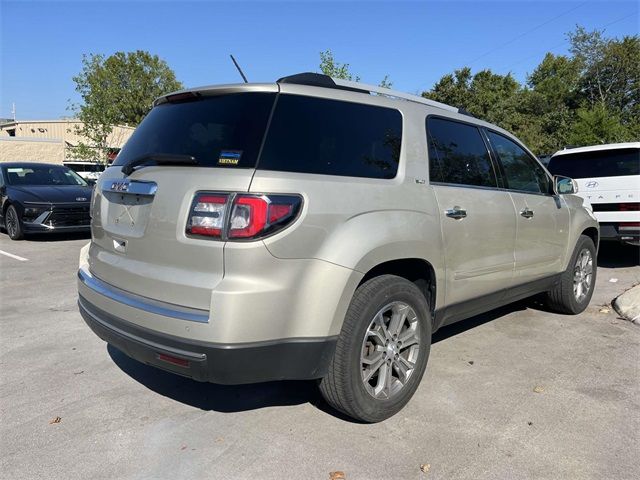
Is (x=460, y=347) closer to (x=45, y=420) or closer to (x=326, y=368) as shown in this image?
(x=326, y=368)

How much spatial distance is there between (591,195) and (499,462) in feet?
21.1

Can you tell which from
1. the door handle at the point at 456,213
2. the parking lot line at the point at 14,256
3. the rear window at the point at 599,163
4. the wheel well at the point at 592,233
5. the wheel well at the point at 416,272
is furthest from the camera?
the parking lot line at the point at 14,256

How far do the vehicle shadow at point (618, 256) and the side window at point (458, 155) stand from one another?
5596 mm

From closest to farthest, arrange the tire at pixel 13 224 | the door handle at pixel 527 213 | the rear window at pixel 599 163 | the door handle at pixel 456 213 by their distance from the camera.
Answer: the door handle at pixel 456 213 < the door handle at pixel 527 213 < the rear window at pixel 599 163 < the tire at pixel 13 224

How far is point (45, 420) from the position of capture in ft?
10.1

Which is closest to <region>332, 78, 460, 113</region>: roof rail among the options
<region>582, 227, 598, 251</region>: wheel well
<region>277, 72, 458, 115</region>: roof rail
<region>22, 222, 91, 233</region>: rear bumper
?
<region>277, 72, 458, 115</region>: roof rail

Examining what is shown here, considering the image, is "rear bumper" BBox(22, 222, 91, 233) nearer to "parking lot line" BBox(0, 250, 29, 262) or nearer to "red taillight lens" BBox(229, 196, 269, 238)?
"parking lot line" BBox(0, 250, 29, 262)

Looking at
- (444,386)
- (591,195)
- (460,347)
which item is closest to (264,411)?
(444,386)

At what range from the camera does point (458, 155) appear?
3764 millimetres

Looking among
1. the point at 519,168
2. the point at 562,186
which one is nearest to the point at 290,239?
the point at 519,168

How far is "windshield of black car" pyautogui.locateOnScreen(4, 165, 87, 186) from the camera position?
1052 centimetres

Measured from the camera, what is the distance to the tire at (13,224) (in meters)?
9.68

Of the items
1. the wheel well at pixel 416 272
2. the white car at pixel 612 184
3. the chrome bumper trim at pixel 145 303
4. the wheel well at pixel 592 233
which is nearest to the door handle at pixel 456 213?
the wheel well at pixel 416 272

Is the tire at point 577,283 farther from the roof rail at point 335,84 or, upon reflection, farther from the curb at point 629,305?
the roof rail at point 335,84
